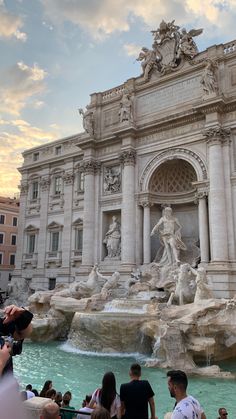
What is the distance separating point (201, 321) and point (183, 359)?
152cm

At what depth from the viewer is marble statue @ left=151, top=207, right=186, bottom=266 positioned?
18.3 meters

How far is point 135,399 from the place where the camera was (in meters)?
3.90

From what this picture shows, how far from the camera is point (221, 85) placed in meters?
19.1

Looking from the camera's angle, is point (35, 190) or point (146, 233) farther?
point (35, 190)

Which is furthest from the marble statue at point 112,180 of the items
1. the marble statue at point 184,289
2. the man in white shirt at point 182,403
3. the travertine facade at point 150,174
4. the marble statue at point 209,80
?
the man in white shirt at point 182,403

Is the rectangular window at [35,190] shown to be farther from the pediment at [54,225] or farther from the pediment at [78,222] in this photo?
the pediment at [78,222]

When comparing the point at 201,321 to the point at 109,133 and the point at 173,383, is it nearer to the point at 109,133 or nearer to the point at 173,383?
the point at 173,383

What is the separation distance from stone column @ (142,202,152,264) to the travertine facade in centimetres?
6

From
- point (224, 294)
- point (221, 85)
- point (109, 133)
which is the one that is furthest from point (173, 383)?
point (109, 133)

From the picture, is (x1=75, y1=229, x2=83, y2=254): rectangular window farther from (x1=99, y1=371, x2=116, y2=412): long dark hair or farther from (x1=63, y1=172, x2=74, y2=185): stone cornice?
(x1=99, y1=371, x2=116, y2=412): long dark hair

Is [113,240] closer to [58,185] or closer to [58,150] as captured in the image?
[58,185]

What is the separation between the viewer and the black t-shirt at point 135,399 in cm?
385

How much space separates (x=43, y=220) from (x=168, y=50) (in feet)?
46.5

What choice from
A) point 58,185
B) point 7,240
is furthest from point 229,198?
point 7,240
